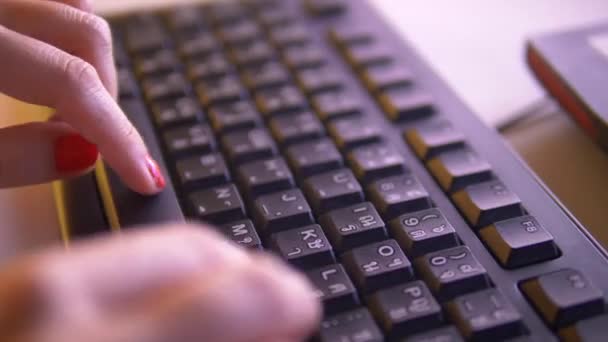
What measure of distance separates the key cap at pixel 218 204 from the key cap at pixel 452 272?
0.09 metres

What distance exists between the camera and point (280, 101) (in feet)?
1.52

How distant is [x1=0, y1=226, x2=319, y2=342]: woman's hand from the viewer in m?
0.21

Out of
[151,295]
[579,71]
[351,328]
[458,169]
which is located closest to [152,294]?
[151,295]

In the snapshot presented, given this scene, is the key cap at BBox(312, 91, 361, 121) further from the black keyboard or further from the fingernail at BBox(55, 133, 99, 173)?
the fingernail at BBox(55, 133, 99, 173)

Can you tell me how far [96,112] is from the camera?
38 cm

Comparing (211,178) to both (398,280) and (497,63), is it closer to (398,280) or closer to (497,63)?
(398,280)

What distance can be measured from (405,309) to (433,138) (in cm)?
13

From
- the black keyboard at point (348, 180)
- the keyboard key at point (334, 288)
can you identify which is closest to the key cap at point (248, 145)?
the black keyboard at point (348, 180)

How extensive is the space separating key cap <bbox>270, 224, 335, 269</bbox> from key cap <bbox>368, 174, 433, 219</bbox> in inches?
1.4

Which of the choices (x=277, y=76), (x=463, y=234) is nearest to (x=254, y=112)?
(x=277, y=76)

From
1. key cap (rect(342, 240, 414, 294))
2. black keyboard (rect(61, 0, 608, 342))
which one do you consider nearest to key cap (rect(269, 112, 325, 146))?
black keyboard (rect(61, 0, 608, 342))

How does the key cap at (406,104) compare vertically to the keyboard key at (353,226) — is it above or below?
A: above

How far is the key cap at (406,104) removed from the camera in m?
0.45

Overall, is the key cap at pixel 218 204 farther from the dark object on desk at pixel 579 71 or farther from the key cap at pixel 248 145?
the dark object on desk at pixel 579 71
